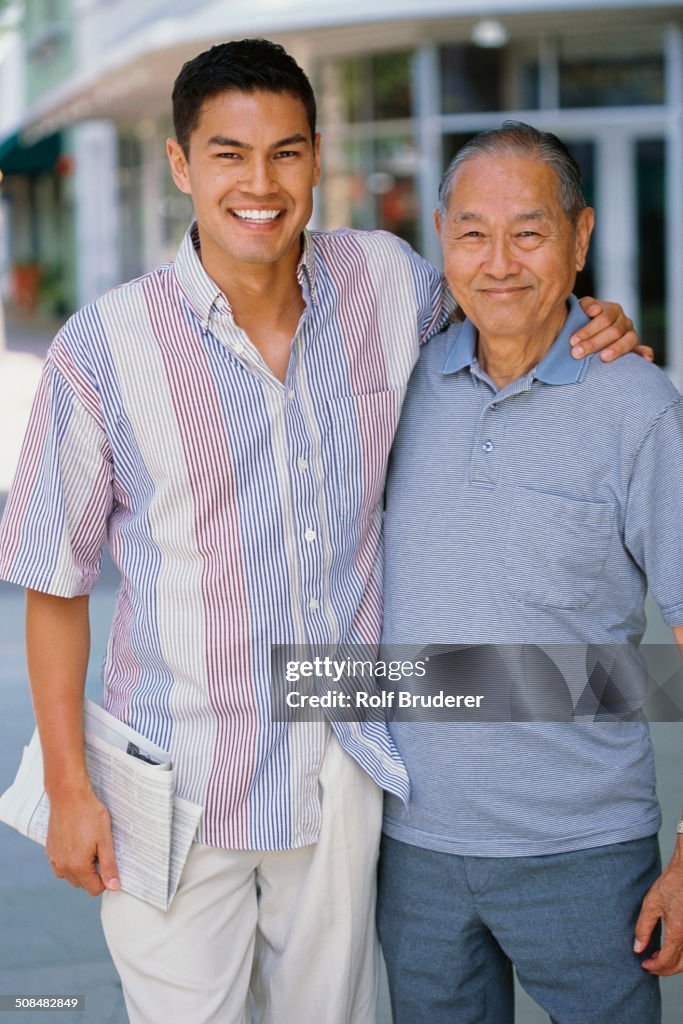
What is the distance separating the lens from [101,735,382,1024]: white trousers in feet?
7.66

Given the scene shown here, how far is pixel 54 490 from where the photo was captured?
224 cm

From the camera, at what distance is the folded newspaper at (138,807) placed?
2.28m

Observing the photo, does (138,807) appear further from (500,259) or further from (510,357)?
(500,259)

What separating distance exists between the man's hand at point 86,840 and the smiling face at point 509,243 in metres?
1.05

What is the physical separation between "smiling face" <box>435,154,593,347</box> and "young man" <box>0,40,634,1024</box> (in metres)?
0.13

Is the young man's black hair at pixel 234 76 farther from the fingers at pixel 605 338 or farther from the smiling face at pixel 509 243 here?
the fingers at pixel 605 338

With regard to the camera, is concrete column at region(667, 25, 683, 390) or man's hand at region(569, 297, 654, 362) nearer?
man's hand at region(569, 297, 654, 362)

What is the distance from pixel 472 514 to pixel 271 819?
609 millimetres

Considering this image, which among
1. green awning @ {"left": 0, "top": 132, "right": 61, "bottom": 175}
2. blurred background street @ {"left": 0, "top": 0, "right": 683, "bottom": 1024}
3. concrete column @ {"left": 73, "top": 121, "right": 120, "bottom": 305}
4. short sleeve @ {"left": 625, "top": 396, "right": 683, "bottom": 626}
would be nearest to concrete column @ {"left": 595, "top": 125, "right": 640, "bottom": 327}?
blurred background street @ {"left": 0, "top": 0, "right": 683, "bottom": 1024}

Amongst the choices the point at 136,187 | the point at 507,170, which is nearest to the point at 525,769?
the point at 507,170

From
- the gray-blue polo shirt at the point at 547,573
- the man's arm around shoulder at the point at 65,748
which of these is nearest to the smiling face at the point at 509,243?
the gray-blue polo shirt at the point at 547,573

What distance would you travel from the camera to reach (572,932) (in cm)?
228

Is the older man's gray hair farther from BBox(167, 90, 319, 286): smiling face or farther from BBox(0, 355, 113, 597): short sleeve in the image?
BBox(0, 355, 113, 597): short sleeve
